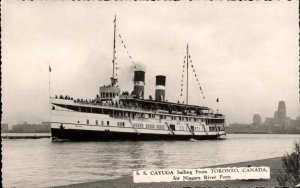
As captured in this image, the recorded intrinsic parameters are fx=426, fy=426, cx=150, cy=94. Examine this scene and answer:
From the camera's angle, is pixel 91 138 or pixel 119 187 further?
pixel 91 138

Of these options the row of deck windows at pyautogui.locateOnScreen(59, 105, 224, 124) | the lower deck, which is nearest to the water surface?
the lower deck

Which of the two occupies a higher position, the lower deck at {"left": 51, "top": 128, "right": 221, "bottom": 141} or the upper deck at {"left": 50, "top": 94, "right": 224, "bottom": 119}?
the upper deck at {"left": 50, "top": 94, "right": 224, "bottom": 119}

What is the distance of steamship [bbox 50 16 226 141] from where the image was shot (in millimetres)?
45406

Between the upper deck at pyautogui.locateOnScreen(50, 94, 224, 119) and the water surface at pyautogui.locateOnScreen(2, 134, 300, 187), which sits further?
the upper deck at pyautogui.locateOnScreen(50, 94, 224, 119)

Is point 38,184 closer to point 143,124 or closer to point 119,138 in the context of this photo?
point 119,138

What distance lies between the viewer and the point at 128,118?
170 ft

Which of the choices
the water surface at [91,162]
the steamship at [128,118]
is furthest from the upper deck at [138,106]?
the water surface at [91,162]

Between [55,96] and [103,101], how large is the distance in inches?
339

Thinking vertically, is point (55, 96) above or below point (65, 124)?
above

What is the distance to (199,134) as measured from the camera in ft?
208

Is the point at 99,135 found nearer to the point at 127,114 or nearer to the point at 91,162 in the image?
the point at 127,114

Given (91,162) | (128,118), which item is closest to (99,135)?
(128,118)

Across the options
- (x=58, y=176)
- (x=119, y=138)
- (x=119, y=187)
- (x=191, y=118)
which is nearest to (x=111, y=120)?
(x=119, y=138)

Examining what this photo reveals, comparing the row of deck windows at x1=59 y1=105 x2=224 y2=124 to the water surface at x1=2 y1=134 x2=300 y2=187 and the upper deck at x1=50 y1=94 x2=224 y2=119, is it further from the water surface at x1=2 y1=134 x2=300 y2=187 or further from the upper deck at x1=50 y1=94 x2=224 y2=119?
the water surface at x1=2 y1=134 x2=300 y2=187
